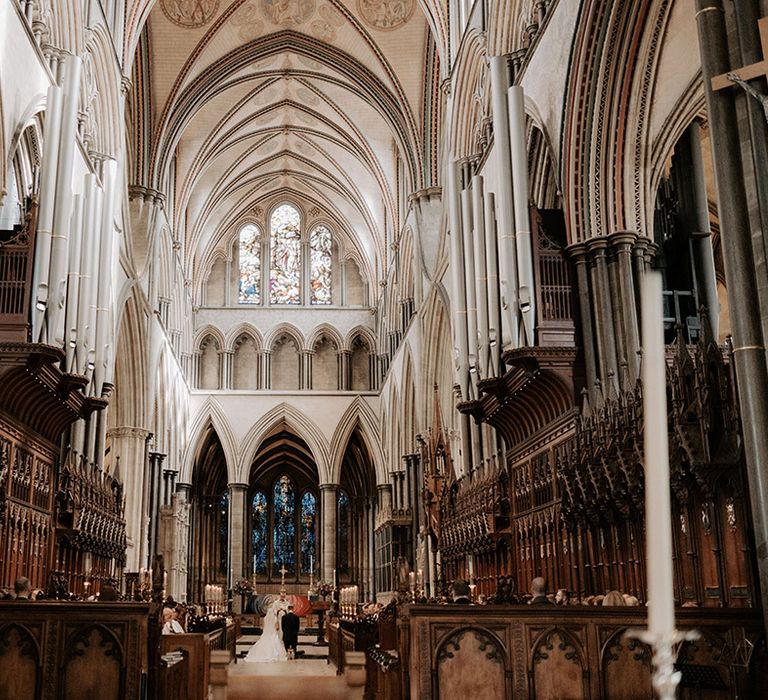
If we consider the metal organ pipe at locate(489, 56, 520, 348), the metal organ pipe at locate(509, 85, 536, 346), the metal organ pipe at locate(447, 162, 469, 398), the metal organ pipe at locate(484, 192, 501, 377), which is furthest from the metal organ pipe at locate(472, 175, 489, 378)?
the metal organ pipe at locate(509, 85, 536, 346)

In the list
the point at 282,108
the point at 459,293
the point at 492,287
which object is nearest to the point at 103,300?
the point at 459,293

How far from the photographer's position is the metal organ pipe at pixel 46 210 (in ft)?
36.6

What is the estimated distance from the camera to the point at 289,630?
17.9 metres

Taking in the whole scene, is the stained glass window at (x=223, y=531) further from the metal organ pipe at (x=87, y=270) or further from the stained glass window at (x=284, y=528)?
the metal organ pipe at (x=87, y=270)

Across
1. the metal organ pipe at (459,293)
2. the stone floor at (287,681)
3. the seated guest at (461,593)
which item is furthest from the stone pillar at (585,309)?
the stone floor at (287,681)

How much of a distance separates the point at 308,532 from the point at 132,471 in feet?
63.5

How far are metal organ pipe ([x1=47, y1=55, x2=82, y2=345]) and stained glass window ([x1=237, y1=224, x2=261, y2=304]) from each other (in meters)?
21.6

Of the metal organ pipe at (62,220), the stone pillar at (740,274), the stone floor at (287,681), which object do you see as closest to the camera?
the stone pillar at (740,274)

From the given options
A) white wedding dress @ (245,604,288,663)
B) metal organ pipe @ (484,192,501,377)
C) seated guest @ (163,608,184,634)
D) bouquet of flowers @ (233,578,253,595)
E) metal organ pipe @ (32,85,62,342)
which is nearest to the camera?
metal organ pipe @ (32,85,62,342)

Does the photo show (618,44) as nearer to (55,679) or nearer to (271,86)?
(55,679)

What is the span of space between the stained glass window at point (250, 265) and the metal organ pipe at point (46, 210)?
2210 cm

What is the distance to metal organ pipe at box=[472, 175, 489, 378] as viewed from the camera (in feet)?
42.8

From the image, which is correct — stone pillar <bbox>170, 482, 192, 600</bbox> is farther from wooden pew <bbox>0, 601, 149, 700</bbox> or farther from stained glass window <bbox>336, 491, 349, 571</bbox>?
wooden pew <bbox>0, 601, 149, 700</bbox>

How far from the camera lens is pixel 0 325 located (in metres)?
11.2
